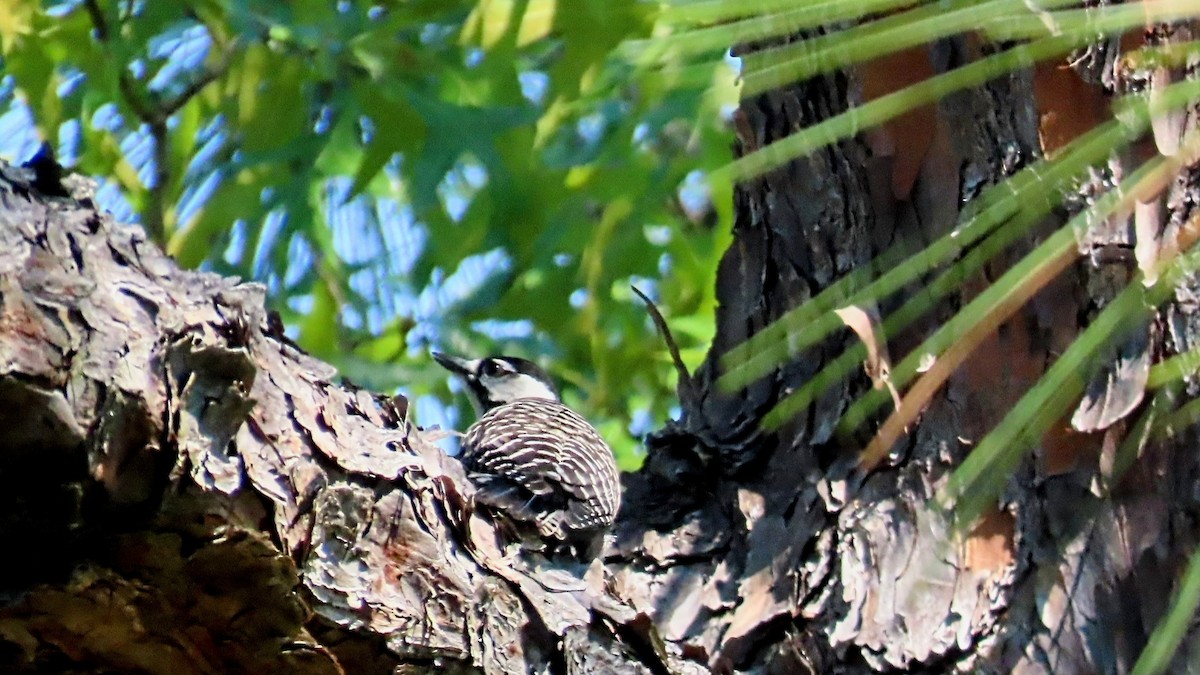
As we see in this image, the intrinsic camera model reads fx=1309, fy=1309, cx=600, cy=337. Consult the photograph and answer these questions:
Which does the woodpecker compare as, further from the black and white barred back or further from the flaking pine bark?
the flaking pine bark

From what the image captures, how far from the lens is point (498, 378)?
3135 mm

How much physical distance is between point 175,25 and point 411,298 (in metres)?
0.71

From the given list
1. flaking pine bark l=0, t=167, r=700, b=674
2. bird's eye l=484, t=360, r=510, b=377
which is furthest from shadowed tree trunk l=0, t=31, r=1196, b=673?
bird's eye l=484, t=360, r=510, b=377

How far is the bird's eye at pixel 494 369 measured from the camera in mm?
3096

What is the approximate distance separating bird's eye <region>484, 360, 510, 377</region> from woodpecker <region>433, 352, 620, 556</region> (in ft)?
2.03

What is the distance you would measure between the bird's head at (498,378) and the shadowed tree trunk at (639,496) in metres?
1.04

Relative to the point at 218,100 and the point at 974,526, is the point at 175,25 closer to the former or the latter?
the point at 218,100

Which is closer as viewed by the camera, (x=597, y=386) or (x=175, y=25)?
(x=175, y=25)

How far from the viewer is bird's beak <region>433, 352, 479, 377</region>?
2996mm

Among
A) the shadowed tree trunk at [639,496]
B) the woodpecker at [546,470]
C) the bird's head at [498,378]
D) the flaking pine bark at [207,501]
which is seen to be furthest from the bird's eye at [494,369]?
the flaking pine bark at [207,501]

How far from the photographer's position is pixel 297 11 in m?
2.16

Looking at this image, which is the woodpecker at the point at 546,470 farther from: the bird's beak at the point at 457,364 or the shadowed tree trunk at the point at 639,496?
the bird's beak at the point at 457,364

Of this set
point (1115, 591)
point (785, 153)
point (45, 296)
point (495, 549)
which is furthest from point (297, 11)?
point (785, 153)

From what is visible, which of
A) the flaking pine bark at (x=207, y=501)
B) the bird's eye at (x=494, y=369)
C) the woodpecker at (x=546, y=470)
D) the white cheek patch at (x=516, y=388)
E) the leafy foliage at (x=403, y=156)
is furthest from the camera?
the bird's eye at (x=494, y=369)
